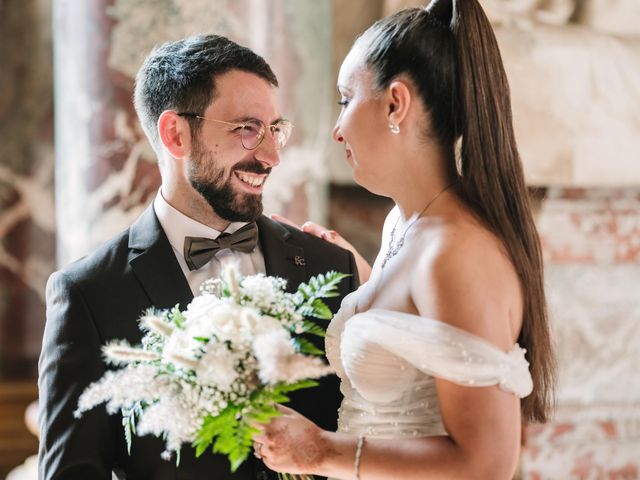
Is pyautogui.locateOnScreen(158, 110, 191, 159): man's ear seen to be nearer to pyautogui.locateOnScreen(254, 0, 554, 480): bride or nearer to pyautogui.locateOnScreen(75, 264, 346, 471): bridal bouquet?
pyautogui.locateOnScreen(254, 0, 554, 480): bride

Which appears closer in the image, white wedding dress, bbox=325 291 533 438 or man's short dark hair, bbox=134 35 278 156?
white wedding dress, bbox=325 291 533 438

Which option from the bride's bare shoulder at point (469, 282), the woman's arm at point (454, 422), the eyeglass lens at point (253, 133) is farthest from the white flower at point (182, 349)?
the eyeglass lens at point (253, 133)

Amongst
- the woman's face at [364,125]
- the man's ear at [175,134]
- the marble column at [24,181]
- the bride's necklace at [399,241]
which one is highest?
the woman's face at [364,125]

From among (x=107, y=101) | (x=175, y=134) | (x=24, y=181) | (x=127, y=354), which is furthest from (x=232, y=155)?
(x=24, y=181)

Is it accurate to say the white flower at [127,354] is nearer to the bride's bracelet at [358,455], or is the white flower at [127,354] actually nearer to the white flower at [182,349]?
the white flower at [182,349]

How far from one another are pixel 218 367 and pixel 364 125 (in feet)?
2.69

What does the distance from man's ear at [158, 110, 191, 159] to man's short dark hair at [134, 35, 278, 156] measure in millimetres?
30

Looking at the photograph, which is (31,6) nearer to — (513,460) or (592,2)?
(592,2)

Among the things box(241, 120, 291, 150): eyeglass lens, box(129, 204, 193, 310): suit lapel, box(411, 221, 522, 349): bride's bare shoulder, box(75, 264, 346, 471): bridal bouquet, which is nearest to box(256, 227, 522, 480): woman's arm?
box(411, 221, 522, 349): bride's bare shoulder

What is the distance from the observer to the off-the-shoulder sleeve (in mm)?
2248

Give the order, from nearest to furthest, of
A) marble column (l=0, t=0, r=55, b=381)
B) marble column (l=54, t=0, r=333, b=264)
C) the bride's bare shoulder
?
1. the bride's bare shoulder
2. marble column (l=54, t=0, r=333, b=264)
3. marble column (l=0, t=0, r=55, b=381)

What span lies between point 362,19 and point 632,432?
127 inches

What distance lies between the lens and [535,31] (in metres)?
5.71

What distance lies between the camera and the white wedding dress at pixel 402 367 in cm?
226
